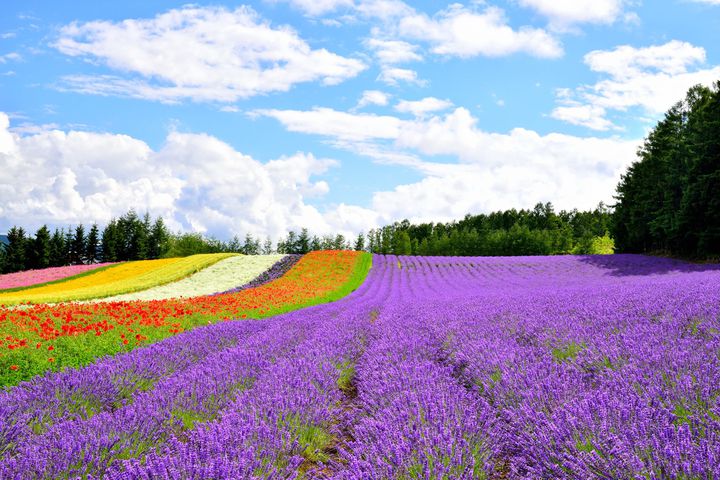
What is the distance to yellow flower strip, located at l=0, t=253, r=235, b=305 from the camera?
2280cm

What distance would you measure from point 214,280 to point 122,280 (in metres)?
6.39

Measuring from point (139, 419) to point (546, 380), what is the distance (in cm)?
274

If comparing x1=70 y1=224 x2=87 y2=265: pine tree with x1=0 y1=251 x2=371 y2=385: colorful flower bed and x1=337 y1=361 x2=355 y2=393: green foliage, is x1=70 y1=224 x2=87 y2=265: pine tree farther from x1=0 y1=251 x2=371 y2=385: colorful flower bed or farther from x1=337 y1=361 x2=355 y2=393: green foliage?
x1=337 y1=361 x2=355 y2=393: green foliage

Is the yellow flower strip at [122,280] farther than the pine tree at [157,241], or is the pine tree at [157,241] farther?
the pine tree at [157,241]

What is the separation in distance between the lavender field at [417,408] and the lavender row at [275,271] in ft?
69.5

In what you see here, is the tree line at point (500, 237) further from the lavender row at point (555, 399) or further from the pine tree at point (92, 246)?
the lavender row at point (555, 399)

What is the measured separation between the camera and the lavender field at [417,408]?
7.09ft

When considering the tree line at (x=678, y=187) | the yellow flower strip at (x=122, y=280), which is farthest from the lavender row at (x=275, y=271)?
the tree line at (x=678, y=187)

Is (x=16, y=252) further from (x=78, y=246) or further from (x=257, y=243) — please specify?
(x=257, y=243)

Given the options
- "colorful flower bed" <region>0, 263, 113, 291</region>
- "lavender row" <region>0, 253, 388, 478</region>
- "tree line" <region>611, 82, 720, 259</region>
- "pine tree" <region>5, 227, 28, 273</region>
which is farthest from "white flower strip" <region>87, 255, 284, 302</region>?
"pine tree" <region>5, 227, 28, 273</region>

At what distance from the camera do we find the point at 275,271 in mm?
31125

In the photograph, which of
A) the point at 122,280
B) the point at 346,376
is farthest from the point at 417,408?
the point at 122,280

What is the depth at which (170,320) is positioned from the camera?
34.1 feet

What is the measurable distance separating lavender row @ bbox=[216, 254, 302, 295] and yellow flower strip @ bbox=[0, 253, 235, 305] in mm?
5234
